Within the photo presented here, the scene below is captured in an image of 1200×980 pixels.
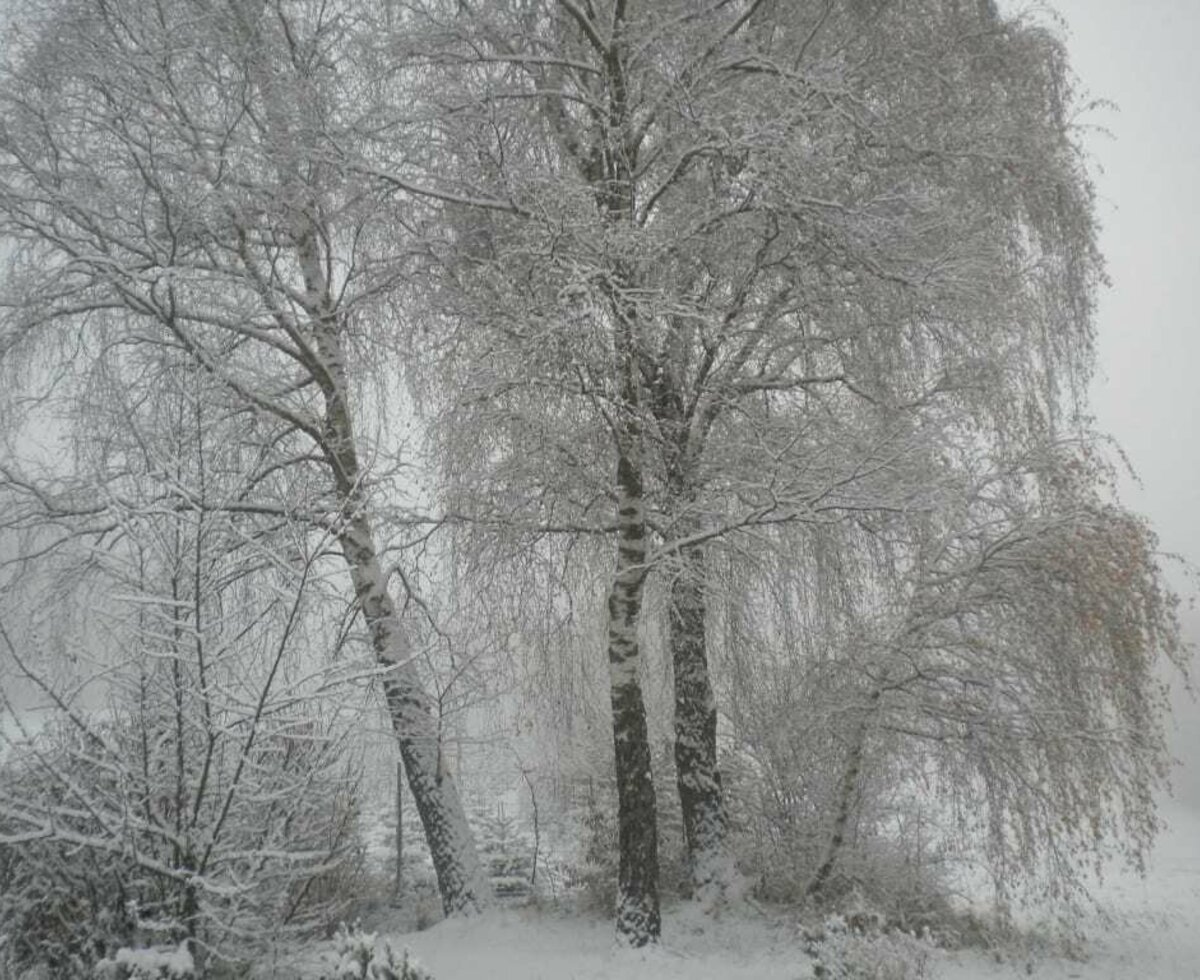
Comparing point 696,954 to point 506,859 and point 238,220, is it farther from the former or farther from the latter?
point 238,220

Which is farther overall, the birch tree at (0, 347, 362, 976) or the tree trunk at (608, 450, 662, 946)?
the tree trunk at (608, 450, 662, 946)

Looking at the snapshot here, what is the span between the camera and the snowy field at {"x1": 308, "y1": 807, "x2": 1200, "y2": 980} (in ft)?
18.8

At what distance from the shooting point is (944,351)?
7.01 meters

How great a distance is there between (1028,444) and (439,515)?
5.11 metres

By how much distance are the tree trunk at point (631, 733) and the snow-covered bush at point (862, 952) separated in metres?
1.24

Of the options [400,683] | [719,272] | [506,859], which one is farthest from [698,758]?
[506,859]

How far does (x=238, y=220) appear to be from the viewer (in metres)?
6.28

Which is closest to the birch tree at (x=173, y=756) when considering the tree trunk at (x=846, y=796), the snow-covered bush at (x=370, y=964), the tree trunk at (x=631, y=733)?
the snow-covered bush at (x=370, y=964)

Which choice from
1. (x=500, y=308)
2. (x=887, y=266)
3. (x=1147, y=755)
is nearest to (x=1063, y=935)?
(x=1147, y=755)

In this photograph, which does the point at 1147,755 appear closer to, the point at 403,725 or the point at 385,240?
the point at 403,725

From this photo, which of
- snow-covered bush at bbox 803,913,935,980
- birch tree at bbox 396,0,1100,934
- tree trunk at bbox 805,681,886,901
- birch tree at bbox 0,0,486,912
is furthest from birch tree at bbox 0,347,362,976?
tree trunk at bbox 805,681,886,901

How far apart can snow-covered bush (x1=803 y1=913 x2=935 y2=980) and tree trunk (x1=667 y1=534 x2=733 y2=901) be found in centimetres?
186

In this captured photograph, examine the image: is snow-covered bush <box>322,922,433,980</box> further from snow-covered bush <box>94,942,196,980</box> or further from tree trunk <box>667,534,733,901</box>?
tree trunk <box>667,534,733,901</box>

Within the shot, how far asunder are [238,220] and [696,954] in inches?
257
